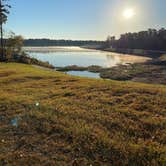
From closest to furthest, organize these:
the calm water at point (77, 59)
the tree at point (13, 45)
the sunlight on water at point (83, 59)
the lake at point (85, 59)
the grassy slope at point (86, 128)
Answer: the grassy slope at point (86, 128), the tree at point (13, 45), the lake at point (85, 59), the calm water at point (77, 59), the sunlight on water at point (83, 59)

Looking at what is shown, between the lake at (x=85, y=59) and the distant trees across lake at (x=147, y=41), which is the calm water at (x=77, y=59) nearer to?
the lake at (x=85, y=59)

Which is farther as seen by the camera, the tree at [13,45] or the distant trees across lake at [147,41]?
the distant trees across lake at [147,41]

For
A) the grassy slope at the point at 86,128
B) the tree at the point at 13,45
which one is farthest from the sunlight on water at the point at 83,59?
the grassy slope at the point at 86,128

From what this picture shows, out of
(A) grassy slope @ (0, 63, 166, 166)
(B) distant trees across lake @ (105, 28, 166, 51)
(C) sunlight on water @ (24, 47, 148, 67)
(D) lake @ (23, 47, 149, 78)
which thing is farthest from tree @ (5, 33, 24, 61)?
(B) distant trees across lake @ (105, 28, 166, 51)

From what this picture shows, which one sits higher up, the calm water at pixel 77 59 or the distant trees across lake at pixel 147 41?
the distant trees across lake at pixel 147 41

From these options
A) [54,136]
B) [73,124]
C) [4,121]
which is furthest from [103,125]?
[4,121]

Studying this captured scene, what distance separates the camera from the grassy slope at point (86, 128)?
14.1 ft

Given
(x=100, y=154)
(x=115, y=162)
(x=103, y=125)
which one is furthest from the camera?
(x=103, y=125)

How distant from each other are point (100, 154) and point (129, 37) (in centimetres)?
10609

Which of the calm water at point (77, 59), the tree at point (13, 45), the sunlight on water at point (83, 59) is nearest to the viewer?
the tree at point (13, 45)

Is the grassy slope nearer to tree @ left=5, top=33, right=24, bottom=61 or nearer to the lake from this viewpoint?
the lake

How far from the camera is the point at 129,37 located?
347ft

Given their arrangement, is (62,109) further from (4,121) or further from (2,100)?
(2,100)

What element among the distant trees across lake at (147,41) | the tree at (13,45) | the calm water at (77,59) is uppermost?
the distant trees across lake at (147,41)
